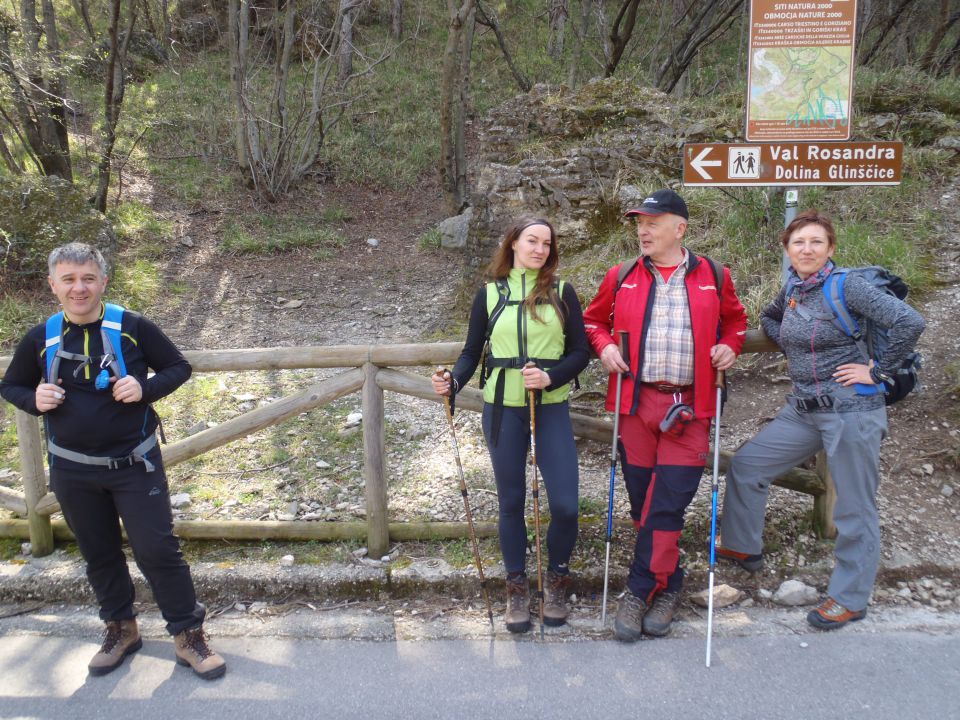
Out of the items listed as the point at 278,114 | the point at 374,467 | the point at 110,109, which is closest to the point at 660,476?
the point at 374,467

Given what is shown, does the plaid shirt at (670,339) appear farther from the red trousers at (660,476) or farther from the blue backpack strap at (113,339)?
the blue backpack strap at (113,339)

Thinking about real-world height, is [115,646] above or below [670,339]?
below

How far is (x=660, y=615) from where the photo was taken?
140 inches

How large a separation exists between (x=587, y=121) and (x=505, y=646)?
24.7 feet

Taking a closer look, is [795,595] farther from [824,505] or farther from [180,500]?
[180,500]

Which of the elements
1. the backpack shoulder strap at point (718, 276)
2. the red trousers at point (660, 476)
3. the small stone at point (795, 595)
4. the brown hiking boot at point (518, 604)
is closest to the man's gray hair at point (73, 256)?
the brown hiking boot at point (518, 604)

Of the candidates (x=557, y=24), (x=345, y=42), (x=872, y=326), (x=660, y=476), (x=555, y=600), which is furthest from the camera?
(x=557, y=24)

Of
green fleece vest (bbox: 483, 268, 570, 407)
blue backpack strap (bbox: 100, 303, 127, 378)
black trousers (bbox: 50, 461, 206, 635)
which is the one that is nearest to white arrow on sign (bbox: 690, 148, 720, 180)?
green fleece vest (bbox: 483, 268, 570, 407)

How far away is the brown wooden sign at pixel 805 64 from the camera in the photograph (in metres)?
4.46

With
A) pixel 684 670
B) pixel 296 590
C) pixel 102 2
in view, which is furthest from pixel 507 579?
pixel 102 2

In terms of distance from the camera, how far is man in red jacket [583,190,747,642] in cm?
346

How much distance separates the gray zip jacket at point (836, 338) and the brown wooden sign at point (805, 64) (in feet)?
4.75

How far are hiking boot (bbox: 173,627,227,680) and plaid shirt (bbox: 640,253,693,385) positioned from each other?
2.44 m

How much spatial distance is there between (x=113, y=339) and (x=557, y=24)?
691 inches
